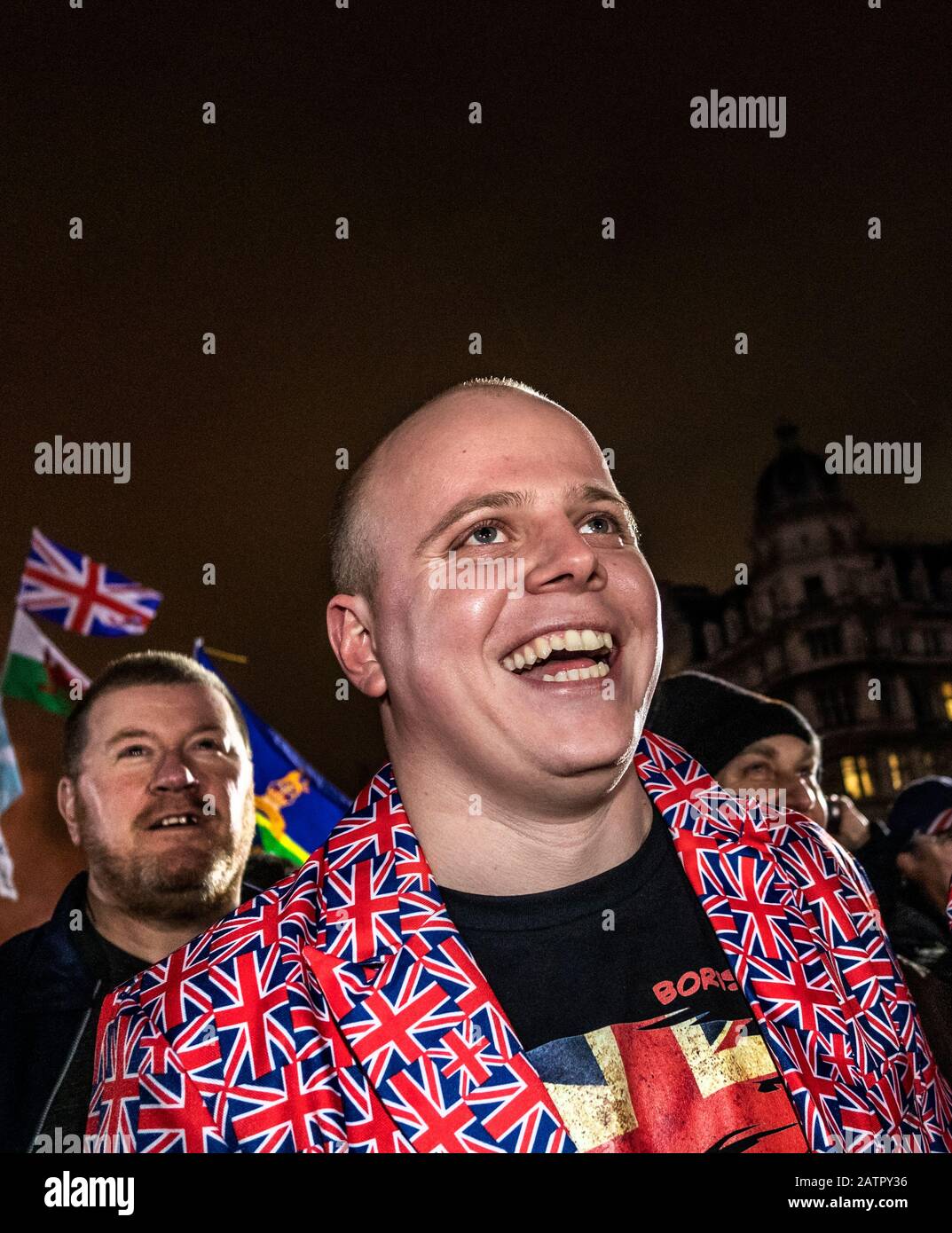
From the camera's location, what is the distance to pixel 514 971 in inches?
81.9

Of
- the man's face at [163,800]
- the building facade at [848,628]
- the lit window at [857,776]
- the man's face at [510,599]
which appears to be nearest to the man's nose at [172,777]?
the man's face at [163,800]

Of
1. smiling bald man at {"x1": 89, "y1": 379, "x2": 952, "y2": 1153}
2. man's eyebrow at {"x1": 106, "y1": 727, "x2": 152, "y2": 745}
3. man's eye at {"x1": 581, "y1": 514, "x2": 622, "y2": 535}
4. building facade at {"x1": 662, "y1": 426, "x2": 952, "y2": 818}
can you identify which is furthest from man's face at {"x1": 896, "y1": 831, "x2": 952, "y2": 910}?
building facade at {"x1": 662, "y1": 426, "x2": 952, "y2": 818}

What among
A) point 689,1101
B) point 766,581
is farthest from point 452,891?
point 766,581

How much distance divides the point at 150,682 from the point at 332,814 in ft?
9.21

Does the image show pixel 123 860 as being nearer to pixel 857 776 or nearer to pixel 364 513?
pixel 364 513

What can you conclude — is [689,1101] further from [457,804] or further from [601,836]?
[457,804]

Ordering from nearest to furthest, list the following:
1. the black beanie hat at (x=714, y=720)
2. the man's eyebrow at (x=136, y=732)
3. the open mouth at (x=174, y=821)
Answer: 1. the open mouth at (x=174, y=821)
2. the man's eyebrow at (x=136, y=732)
3. the black beanie hat at (x=714, y=720)

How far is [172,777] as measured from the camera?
3.68 m

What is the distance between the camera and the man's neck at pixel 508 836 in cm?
215

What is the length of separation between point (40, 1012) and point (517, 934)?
168cm

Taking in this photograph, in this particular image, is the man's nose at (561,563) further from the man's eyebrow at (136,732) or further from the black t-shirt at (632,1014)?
the man's eyebrow at (136,732)

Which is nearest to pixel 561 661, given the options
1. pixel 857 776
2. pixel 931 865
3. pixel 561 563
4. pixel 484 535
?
pixel 561 563

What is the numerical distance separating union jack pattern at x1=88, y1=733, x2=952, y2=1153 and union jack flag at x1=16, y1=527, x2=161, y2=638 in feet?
17.3

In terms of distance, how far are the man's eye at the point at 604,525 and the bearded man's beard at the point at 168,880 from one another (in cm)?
185
